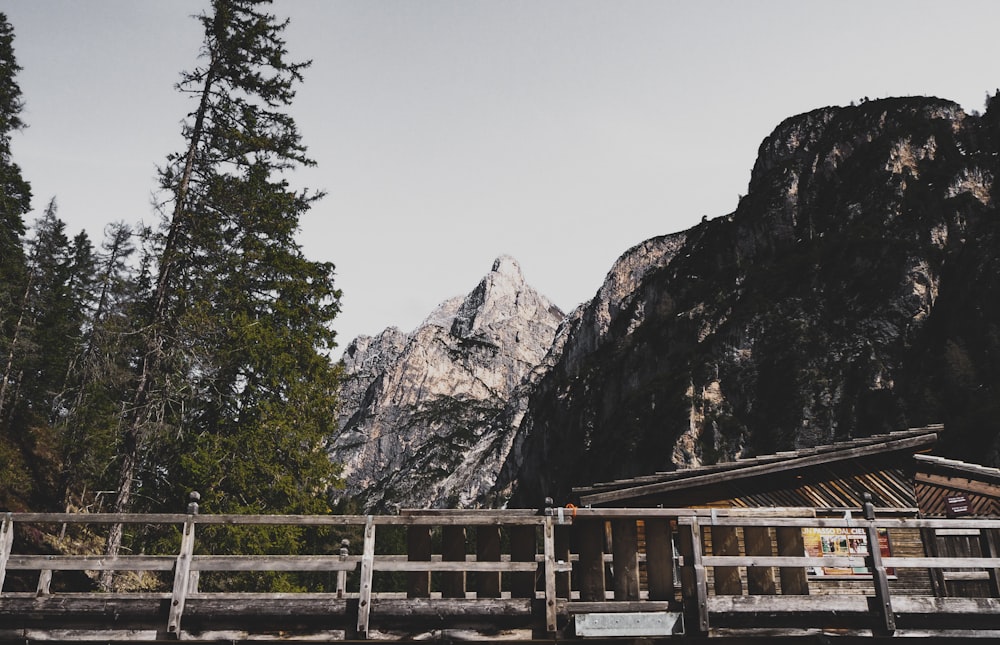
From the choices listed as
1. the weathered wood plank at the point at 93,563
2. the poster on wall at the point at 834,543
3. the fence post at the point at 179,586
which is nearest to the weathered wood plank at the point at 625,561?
the fence post at the point at 179,586

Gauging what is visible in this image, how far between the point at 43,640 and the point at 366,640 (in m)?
4.40

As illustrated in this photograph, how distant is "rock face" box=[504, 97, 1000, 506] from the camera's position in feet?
265

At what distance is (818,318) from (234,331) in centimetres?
9304

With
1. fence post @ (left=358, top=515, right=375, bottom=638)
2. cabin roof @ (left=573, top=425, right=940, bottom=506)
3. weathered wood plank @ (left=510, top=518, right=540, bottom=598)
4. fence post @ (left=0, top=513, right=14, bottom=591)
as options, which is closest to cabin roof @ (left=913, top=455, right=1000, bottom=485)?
cabin roof @ (left=573, top=425, right=940, bottom=506)

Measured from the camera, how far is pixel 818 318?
328 ft

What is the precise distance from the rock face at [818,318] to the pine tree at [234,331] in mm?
52713

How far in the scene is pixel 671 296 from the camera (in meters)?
140

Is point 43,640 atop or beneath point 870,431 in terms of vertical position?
beneath

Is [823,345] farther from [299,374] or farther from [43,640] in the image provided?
[43,640]

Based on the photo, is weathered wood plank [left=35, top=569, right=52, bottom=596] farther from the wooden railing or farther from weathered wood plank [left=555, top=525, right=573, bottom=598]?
weathered wood plank [left=555, top=525, right=573, bottom=598]

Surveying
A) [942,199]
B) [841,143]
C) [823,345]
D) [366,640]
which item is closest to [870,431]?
[823,345]

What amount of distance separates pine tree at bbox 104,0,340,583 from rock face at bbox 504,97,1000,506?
52.7 m

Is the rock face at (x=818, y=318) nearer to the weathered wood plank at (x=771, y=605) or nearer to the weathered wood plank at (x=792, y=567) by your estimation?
the weathered wood plank at (x=792, y=567)

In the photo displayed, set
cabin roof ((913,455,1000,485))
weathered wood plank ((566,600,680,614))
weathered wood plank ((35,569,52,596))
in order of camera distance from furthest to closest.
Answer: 1. cabin roof ((913,455,1000,485))
2. weathered wood plank ((35,569,52,596))
3. weathered wood plank ((566,600,680,614))
